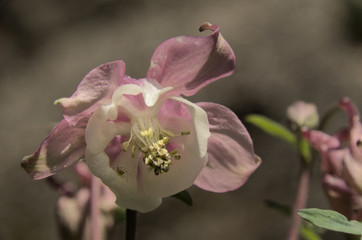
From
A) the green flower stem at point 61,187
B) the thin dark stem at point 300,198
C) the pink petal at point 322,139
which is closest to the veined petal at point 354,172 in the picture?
the pink petal at point 322,139

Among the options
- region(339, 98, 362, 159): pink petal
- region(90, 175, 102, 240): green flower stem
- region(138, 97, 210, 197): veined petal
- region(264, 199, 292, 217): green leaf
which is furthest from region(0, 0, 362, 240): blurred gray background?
region(138, 97, 210, 197): veined petal

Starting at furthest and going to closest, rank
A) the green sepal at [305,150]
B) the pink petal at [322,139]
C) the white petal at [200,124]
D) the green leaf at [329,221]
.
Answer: the green sepal at [305,150] → the pink petal at [322,139] → the white petal at [200,124] → the green leaf at [329,221]

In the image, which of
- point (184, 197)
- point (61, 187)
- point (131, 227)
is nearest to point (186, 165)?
point (184, 197)

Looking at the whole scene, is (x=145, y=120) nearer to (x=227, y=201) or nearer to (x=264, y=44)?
(x=227, y=201)

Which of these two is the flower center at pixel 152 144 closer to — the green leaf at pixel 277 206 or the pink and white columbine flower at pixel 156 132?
the pink and white columbine flower at pixel 156 132

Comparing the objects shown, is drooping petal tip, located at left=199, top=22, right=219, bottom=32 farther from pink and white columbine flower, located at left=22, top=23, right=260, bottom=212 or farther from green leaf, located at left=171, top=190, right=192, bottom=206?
green leaf, located at left=171, top=190, right=192, bottom=206

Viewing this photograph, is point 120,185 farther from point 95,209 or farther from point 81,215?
point 81,215
